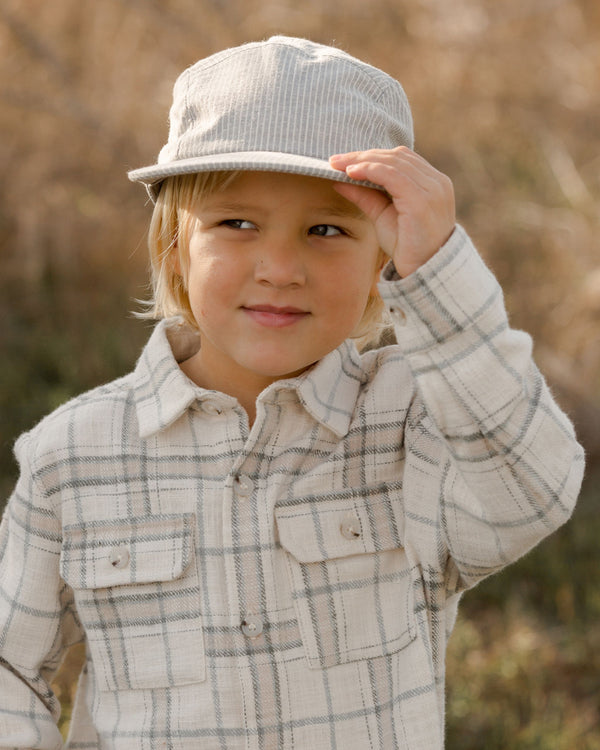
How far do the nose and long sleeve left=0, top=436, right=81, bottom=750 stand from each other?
1.71 ft

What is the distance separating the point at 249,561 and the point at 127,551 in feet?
0.64

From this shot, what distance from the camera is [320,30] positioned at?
5.17m

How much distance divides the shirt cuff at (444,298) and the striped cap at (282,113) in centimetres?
18

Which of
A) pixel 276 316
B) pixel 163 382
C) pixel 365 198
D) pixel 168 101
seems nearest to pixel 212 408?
pixel 163 382

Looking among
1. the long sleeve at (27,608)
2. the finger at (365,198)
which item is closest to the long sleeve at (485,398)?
the finger at (365,198)

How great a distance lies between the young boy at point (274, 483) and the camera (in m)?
1.52

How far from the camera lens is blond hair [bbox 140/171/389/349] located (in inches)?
65.7

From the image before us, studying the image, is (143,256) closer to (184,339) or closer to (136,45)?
(136,45)

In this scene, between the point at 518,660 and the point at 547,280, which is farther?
the point at 547,280

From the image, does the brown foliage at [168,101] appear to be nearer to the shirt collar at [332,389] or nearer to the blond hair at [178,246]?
the blond hair at [178,246]

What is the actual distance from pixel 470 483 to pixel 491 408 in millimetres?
121

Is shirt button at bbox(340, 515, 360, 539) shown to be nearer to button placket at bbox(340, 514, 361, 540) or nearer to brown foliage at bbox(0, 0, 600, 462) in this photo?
button placket at bbox(340, 514, 361, 540)

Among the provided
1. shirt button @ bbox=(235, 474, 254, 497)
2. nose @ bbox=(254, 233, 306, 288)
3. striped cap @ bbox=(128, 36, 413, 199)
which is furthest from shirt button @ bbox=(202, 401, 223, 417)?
striped cap @ bbox=(128, 36, 413, 199)

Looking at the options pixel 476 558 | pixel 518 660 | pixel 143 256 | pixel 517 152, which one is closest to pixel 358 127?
pixel 476 558
